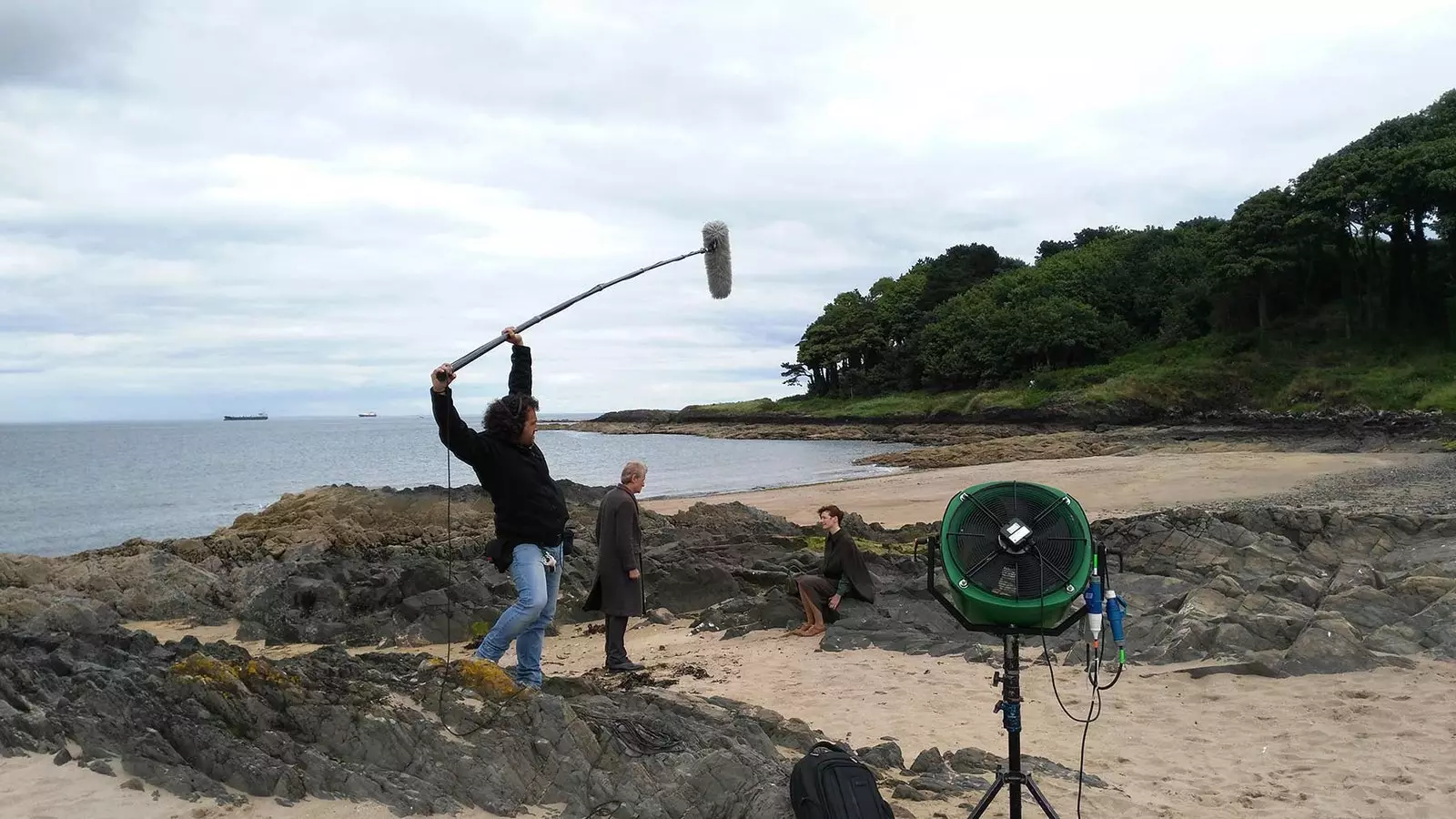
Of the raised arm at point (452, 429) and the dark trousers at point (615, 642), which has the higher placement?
the raised arm at point (452, 429)

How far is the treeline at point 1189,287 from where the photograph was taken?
45000mm

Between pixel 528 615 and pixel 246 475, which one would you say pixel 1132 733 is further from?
pixel 246 475

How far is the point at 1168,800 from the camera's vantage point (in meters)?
5.07

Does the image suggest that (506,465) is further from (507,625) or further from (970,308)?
(970,308)

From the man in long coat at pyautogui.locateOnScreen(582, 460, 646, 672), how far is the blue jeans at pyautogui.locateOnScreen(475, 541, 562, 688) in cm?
126

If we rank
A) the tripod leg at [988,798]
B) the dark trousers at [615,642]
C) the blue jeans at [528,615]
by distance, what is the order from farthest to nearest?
1. the dark trousers at [615,642]
2. the blue jeans at [528,615]
3. the tripod leg at [988,798]

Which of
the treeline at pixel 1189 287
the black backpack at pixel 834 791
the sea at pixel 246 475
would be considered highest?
the treeline at pixel 1189 287

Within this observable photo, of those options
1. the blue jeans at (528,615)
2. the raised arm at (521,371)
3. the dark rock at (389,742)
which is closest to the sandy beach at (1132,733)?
the dark rock at (389,742)

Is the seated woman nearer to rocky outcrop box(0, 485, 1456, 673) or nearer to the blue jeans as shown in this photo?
rocky outcrop box(0, 485, 1456, 673)

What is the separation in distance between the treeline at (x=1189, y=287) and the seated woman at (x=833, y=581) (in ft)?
137

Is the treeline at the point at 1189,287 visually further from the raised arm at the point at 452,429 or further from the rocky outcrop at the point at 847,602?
the raised arm at the point at 452,429

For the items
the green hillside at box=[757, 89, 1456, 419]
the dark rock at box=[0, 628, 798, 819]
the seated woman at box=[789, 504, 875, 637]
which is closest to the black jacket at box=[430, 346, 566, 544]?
the dark rock at box=[0, 628, 798, 819]

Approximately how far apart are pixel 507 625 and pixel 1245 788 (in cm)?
409

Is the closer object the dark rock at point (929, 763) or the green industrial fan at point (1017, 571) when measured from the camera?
the green industrial fan at point (1017, 571)
